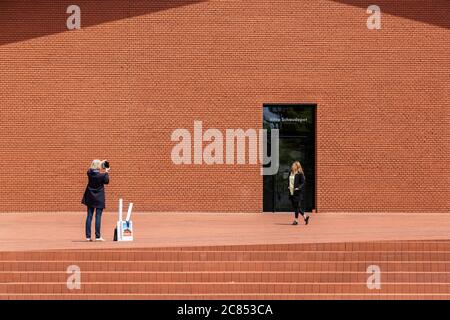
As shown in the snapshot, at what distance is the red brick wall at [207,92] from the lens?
918 inches

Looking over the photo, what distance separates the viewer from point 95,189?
48.2 ft

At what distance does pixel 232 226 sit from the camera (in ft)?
59.6

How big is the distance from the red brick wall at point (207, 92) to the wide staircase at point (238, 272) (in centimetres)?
1053

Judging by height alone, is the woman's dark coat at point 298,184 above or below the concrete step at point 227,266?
above

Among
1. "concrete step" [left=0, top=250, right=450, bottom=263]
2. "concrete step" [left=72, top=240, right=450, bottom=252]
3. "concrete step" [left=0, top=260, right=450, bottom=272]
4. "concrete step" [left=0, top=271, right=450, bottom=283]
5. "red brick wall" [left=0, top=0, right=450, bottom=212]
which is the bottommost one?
"concrete step" [left=0, top=271, right=450, bottom=283]

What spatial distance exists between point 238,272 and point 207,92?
467 inches

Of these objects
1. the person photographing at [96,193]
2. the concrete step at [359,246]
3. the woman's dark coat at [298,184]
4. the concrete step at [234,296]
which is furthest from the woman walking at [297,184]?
the concrete step at [234,296]

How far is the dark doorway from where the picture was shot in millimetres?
23719

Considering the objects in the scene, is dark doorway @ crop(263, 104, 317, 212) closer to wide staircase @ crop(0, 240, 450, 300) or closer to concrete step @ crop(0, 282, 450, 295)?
wide staircase @ crop(0, 240, 450, 300)

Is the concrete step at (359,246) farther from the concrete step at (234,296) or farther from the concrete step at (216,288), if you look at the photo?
the concrete step at (234,296)

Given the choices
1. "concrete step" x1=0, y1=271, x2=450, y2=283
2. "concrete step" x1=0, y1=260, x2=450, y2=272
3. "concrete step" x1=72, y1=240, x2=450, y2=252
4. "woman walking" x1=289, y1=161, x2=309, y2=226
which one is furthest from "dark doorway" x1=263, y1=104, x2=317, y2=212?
"concrete step" x1=0, y1=271, x2=450, y2=283

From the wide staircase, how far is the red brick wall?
10530mm

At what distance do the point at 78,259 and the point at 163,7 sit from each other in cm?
1249

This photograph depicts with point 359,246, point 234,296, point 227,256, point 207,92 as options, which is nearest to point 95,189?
point 227,256
